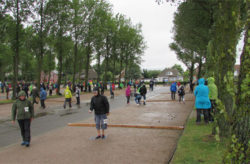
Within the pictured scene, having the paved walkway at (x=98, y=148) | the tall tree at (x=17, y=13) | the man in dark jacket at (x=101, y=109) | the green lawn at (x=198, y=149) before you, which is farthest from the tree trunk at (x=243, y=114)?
the tall tree at (x=17, y=13)

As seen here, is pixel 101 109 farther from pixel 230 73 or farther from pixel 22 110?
pixel 230 73

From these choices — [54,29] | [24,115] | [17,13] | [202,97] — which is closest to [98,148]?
[24,115]

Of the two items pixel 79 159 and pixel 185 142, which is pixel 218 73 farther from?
pixel 79 159

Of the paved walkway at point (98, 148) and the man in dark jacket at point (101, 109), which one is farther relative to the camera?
the man in dark jacket at point (101, 109)

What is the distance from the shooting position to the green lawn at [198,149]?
15.1 feet

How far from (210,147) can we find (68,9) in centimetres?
2497

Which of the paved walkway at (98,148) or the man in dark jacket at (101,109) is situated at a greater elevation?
the man in dark jacket at (101,109)

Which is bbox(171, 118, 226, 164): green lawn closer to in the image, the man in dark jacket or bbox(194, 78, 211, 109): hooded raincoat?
bbox(194, 78, 211, 109): hooded raincoat

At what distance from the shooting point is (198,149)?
5301mm

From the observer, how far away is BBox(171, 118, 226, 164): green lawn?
4.61 m

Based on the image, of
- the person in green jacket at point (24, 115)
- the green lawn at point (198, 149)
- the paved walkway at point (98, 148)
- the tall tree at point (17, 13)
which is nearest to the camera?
the green lawn at point (198, 149)

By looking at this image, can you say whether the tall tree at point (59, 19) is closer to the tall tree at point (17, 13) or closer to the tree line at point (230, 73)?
the tall tree at point (17, 13)

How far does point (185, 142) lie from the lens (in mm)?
5938

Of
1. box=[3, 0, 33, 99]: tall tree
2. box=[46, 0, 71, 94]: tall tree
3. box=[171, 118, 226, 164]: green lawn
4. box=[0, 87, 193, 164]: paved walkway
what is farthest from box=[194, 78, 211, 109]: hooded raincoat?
box=[46, 0, 71, 94]: tall tree
